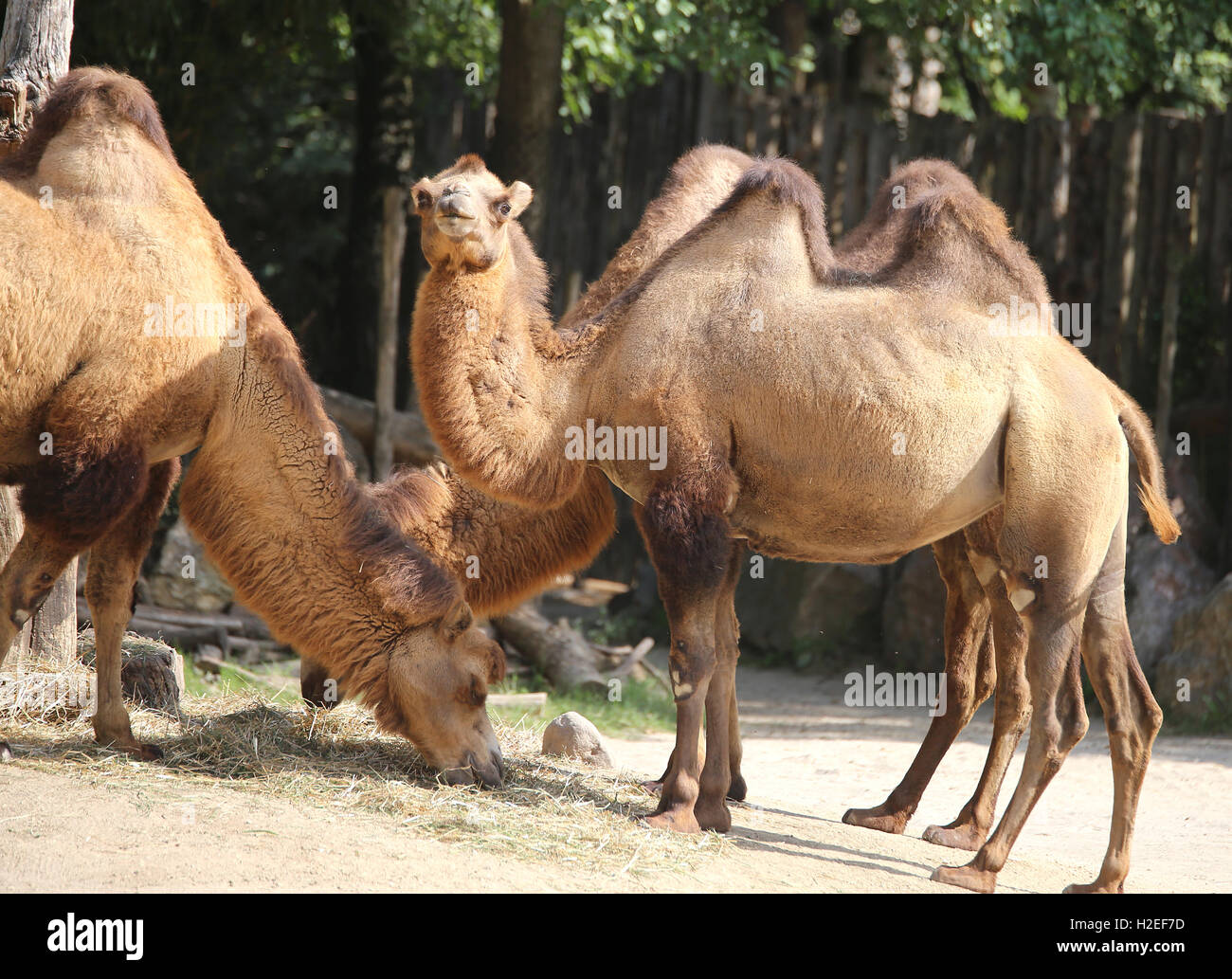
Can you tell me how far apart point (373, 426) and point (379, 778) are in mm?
5727

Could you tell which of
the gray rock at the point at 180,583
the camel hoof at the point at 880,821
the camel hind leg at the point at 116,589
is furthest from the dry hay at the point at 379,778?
the gray rock at the point at 180,583

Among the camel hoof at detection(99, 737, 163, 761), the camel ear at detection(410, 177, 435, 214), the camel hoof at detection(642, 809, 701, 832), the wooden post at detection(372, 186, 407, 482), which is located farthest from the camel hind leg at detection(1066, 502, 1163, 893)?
the wooden post at detection(372, 186, 407, 482)

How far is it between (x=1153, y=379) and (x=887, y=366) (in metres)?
6.17

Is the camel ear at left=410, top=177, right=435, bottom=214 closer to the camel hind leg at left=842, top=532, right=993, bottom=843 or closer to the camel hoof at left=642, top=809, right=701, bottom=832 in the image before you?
the camel hoof at left=642, top=809, right=701, bottom=832

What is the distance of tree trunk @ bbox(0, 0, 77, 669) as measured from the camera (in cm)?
630

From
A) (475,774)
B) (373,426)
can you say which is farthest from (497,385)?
Result: (373,426)

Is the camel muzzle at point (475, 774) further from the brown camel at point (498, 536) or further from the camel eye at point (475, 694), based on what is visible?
the brown camel at point (498, 536)

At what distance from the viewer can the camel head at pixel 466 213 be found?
16.1 ft

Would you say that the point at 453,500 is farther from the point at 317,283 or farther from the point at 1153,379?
the point at 317,283

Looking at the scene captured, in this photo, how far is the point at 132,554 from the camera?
5.70 meters

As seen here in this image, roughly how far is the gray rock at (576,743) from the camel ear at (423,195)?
274 cm
